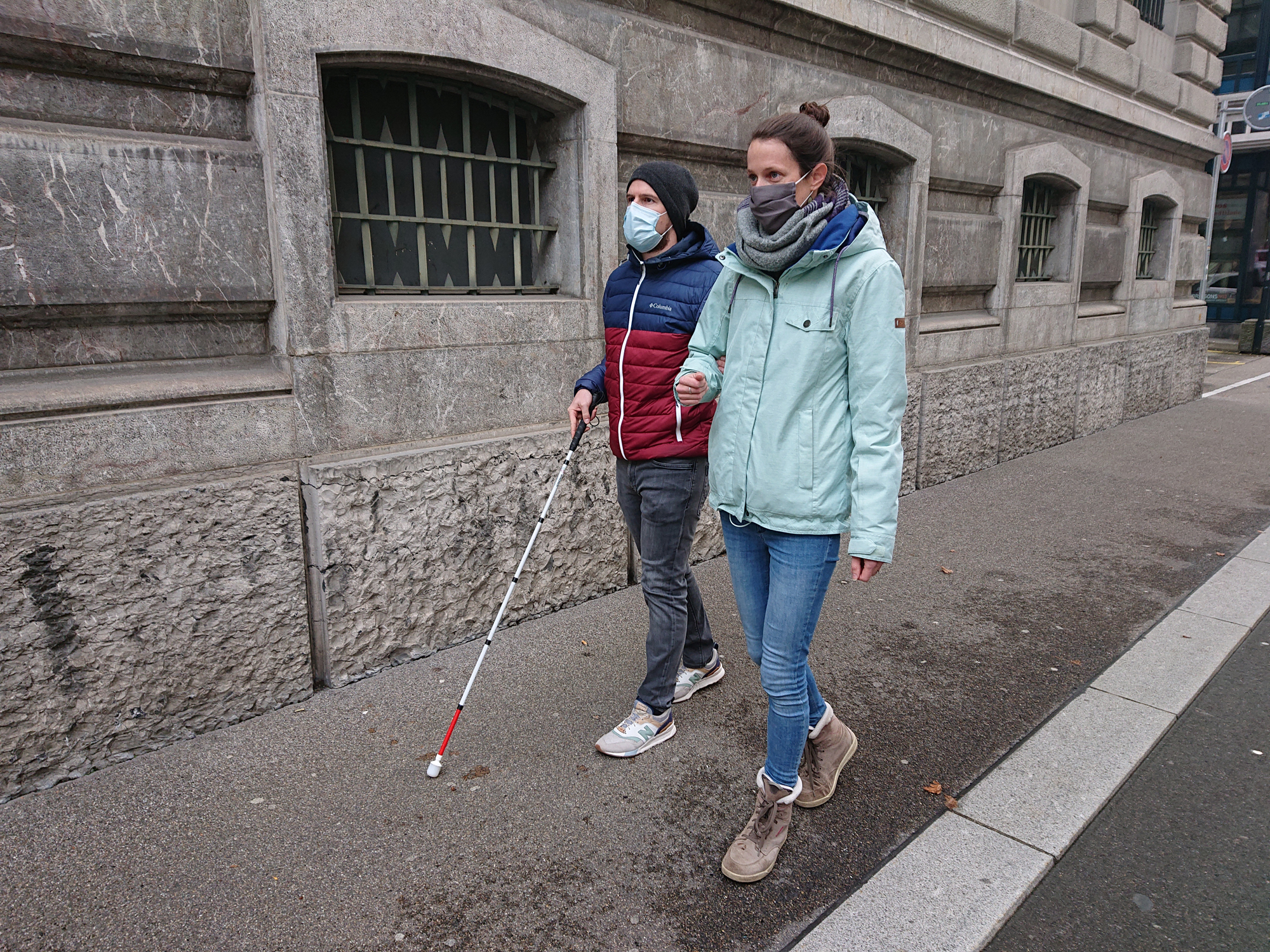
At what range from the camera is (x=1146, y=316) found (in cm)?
1070

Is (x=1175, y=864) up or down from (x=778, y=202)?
down

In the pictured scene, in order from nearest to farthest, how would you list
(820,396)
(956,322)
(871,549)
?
(871,549) < (820,396) < (956,322)

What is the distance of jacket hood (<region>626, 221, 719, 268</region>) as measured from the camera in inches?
120

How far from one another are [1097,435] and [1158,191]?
3193 millimetres

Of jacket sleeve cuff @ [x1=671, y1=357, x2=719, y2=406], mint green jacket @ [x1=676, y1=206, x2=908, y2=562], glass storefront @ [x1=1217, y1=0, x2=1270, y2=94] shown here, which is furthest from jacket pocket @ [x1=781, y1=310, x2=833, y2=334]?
glass storefront @ [x1=1217, y1=0, x2=1270, y2=94]

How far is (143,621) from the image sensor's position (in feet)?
10.4

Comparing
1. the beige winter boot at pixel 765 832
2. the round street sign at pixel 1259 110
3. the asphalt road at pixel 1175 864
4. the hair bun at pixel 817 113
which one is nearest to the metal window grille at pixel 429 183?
the hair bun at pixel 817 113

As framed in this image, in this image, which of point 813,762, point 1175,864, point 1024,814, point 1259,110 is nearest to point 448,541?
point 813,762

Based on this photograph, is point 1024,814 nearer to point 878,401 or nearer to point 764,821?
point 764,821

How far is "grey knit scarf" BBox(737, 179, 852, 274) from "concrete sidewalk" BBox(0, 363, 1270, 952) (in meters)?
1.75

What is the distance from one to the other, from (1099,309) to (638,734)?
340 inches

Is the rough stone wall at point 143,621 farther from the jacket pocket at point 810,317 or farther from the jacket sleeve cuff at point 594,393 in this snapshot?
the jacket pocket at point 810,317

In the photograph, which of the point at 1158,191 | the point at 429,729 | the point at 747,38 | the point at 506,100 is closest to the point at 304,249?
the point at 506,100

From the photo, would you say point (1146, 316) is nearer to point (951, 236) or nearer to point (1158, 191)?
point (1158, 191)
